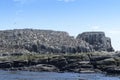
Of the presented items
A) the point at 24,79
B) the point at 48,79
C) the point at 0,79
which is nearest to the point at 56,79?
the point at 48,79

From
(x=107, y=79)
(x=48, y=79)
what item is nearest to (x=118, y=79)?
(x=107, y=79)

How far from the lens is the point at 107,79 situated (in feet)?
519

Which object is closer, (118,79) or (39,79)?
(39,79)

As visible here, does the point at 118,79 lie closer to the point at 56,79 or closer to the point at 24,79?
the point at 56,79

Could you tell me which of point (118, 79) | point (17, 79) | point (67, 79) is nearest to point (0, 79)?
point (17, 79)

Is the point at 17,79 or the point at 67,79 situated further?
the point at 67,79

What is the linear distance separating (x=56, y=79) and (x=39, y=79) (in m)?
7.50

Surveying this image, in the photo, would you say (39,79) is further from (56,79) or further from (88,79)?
(88,79)

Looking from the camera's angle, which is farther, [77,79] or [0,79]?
[77,79]

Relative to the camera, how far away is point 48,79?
14912 cm

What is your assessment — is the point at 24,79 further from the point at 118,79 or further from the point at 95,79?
the point at 118,79

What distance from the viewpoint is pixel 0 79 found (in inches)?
5512

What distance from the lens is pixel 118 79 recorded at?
157 meters

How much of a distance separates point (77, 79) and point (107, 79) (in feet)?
50.1
